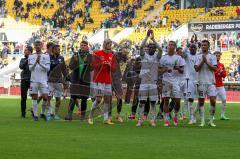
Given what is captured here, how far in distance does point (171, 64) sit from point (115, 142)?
233 inches

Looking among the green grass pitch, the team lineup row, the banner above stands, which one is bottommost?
the green grass pitch

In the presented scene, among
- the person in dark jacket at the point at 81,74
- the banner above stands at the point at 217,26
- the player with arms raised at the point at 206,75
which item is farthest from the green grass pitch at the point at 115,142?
the banner above stands at the point at 217,26

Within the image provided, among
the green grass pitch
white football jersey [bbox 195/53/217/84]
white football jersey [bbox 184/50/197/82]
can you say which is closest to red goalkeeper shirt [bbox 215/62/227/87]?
white football jersey [bbox 184/50/197/82]

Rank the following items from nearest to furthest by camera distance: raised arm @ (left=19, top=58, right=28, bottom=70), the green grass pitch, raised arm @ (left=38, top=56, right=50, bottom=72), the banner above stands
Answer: the green grass pitch
raised arm @ (left=38, top=56, right=50, bottom=72)
raised arm @ (left=19, top=58, right=28, bottom=70)
the banner above stands

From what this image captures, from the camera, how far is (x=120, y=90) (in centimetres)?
2250

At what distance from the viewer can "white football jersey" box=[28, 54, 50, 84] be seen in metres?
22.3

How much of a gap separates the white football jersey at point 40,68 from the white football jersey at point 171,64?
12.4 ft

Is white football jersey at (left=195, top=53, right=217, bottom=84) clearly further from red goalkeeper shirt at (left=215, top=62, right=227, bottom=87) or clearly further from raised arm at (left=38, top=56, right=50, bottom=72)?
raised arm at (left=38, top=56, right=50, bottom=72)

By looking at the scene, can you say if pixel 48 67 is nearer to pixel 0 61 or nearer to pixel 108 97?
pixel 108 97

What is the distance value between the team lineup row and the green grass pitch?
0.94 meters

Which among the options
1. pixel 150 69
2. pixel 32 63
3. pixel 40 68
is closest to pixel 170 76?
pixel 150 69

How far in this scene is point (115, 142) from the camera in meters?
14.8

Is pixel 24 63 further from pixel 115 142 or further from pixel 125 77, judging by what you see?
pixel 115 142

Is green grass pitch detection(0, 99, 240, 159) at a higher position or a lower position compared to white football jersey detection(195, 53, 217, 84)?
lower
